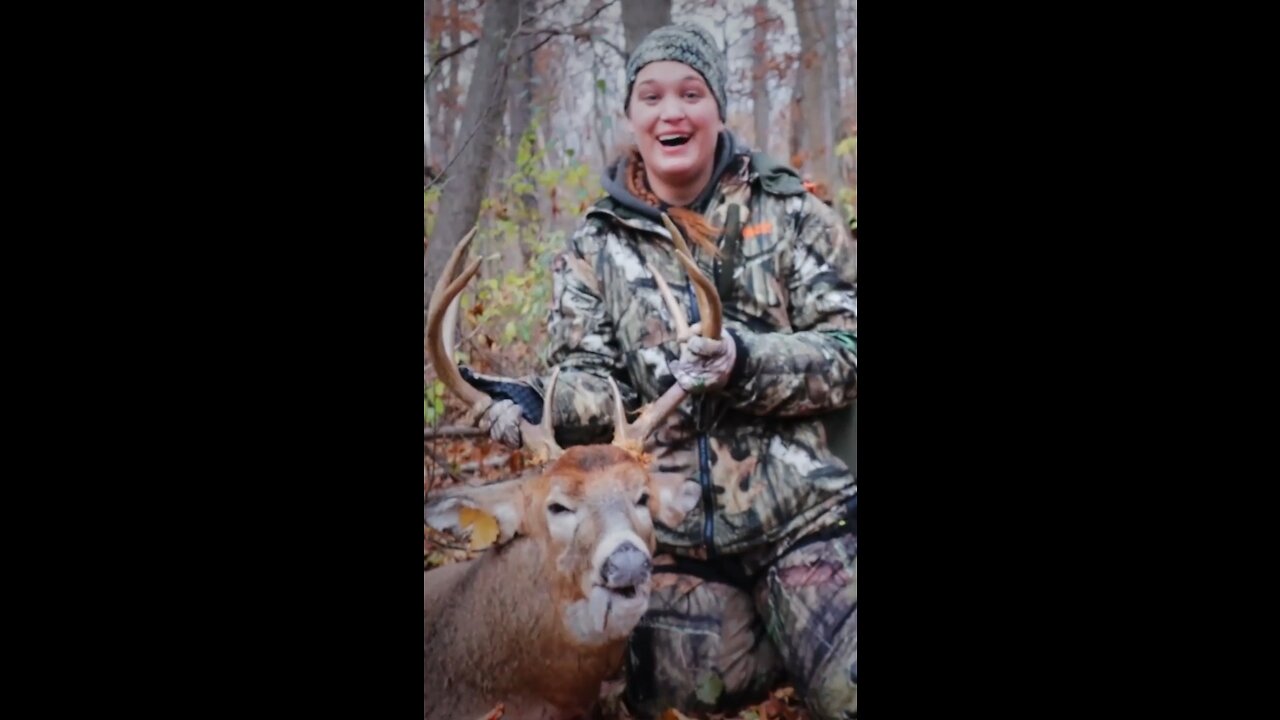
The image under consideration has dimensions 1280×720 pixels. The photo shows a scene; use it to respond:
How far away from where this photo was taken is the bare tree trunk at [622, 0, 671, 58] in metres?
4.83

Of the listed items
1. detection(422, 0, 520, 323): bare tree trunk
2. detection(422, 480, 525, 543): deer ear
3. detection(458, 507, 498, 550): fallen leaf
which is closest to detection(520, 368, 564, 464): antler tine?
detection(422, 480, 525, 543): deer ear

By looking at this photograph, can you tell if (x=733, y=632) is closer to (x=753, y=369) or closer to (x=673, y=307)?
(x=753, y=369)

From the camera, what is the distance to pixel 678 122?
4770mm

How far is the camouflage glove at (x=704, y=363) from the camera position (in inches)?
182

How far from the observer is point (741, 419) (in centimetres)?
473

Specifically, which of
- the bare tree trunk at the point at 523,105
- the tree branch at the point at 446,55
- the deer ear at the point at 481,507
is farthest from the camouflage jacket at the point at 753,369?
the tree branch at the point at 446,55

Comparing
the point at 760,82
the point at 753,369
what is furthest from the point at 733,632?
the point at 760,82

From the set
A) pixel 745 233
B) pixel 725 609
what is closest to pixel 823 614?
pixel 725 609

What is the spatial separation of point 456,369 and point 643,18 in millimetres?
1492

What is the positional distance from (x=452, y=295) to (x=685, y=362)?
0.92 m

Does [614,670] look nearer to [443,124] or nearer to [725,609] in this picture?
[725,609]

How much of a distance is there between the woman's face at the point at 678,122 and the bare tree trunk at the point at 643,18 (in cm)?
14

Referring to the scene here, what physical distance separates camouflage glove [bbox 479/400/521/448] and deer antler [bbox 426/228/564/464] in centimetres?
2

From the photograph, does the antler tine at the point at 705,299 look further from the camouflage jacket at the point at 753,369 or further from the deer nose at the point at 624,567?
the deer nose at the point at 624,567
